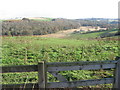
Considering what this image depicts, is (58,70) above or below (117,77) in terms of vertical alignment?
above

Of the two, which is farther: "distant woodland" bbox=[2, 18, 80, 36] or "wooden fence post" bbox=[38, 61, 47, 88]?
"distant woodland" bbox=[2, 18, 80, 36]

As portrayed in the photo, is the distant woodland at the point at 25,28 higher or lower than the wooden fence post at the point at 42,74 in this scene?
higher

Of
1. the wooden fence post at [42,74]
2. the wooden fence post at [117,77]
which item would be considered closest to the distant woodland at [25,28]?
the wooden fence post at [42,74]

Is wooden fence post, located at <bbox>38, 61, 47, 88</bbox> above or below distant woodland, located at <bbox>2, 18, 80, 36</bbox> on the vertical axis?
below

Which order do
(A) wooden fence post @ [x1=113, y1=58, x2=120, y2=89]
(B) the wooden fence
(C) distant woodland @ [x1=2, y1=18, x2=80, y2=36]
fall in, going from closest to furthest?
(B) the wooden fence, (A) wooden fence post @ [x1=113, y1=58, x2=120, y2=89], (C) distant woodland @ [x1=2, y1=18, x2=80, y2=36]

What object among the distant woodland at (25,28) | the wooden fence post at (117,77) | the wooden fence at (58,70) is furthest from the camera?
the distant woodland at (25,28)

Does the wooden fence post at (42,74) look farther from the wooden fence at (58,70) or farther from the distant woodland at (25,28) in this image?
the distant woodland at (25,28)

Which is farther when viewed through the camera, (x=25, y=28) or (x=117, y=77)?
(x=25, y=28)

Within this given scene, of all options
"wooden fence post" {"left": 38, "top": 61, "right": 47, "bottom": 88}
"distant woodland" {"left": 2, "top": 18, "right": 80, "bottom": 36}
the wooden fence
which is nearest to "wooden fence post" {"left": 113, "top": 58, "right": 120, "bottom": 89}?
the wooden fence

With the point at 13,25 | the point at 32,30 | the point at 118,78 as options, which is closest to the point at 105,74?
the point at 118,78

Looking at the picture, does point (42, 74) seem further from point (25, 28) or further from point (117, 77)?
point (25, 28)

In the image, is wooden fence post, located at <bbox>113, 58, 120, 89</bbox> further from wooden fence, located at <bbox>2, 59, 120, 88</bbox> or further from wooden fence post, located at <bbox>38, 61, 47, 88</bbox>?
wooden fence post, located at <bbox>38, 61, 47, 88</bbox>

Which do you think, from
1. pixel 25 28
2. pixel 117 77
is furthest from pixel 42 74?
pixel 25 28

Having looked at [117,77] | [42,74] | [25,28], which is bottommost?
[117,77]
